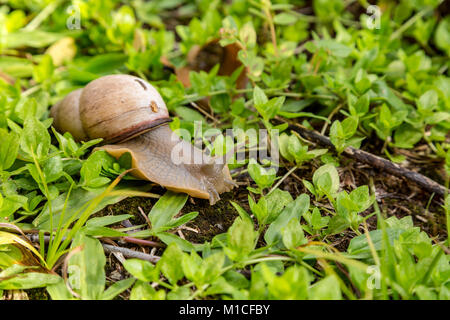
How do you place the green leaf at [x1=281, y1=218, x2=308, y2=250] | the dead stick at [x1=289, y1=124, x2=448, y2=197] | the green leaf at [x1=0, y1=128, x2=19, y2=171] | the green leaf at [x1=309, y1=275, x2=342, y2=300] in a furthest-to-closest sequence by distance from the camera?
the dead stick at [x1=289, y1=124, x2=448, y2=197] < the green leaf at [x1=0, y1=128, x2=19, y2=171] < the green leaf at [x1=281, y1=218, x2=308, y2=250] < the green leaf at [x1=309, y1=275, x2=342, y2=300]

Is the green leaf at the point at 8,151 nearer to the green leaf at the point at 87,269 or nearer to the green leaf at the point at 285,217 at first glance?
the green leaf at the point at 87,269

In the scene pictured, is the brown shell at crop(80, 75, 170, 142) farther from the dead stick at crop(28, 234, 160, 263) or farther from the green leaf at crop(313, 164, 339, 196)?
the green leaf at crop(313, 164, 339, 196)

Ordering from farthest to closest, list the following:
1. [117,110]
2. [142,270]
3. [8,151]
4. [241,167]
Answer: [241,167]
[117,110]
[8,151]
[142,270]

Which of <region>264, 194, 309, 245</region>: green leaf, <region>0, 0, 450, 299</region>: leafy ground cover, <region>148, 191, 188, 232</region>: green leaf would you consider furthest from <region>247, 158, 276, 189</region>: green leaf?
<region>148, 191, 188, 232</region>: green leaf

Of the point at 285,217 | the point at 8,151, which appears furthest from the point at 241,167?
the point at 8,151

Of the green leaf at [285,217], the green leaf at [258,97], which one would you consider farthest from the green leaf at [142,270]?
the green leaf at [258,97]

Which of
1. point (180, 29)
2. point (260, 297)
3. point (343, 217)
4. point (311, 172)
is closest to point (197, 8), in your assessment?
point (180, 29)

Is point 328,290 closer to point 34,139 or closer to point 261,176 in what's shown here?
point 261,176
